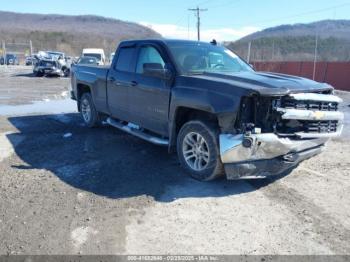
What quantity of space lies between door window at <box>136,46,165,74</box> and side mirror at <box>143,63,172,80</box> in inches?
12.8

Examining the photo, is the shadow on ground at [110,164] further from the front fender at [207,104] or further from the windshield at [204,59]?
the windshield at [204,59]

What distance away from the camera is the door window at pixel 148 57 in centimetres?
608

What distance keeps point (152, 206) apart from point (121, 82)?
292 centimetres

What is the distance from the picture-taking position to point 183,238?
12.5 feet

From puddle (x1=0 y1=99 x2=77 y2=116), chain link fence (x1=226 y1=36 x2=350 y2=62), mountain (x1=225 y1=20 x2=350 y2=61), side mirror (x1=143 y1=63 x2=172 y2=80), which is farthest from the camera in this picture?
chain link fence (x1=226 y1=36 x2=350 y2=62)

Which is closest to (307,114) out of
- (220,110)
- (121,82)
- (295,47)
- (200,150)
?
(220,110)

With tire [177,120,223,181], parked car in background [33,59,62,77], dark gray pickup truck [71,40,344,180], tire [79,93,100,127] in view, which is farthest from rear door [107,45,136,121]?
parked car in background [33,59,62,77]

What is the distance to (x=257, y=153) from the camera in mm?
4609

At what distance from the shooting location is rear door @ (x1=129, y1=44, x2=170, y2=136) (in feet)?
18.8

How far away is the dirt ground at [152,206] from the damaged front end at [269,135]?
0.41 m

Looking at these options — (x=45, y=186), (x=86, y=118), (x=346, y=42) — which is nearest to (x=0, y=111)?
(x=86, y=118)

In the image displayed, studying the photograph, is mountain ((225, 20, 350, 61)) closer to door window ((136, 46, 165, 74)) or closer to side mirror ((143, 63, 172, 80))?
door window ((136, 46, 165, 74))

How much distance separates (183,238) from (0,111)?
8.86 meters

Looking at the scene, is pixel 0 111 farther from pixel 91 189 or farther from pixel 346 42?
pixel 346 42
